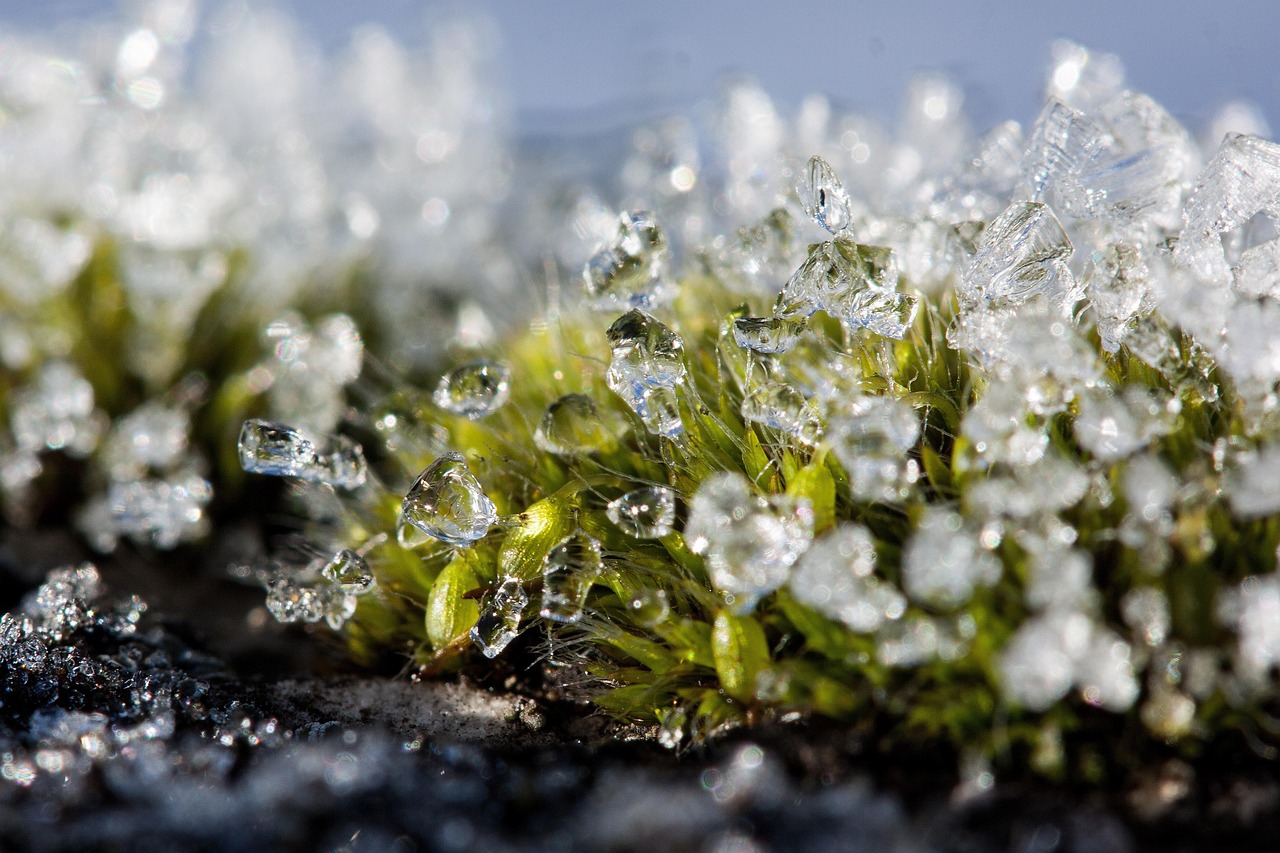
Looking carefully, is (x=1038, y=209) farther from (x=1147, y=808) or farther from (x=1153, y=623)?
(x=1147, y=808)

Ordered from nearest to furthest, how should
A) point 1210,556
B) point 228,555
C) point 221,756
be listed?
point 1210,556 → point 221,756 → point 228,555

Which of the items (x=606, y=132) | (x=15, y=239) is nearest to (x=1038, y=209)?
(x=15, y=239)

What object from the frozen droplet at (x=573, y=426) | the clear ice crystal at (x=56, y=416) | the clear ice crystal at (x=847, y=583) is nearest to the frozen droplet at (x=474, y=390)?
the frozen droplet at (x=573, y=426)

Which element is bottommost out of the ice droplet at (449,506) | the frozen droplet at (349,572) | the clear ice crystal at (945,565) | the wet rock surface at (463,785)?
the wet rock surface at (463,785)

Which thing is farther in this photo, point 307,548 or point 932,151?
point 932,151

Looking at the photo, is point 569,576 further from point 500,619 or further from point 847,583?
point 847,583

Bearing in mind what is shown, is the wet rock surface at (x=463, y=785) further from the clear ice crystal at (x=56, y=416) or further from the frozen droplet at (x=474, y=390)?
the clear ice crystal at (x=56, y=416)

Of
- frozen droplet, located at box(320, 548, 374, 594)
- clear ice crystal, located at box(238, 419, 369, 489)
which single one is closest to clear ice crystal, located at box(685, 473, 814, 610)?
frozen droplet, located at box(320, 548, 374, 594)
